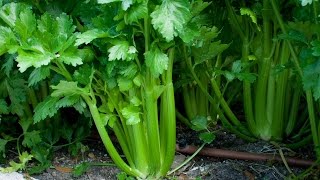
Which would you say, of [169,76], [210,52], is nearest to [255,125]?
[210,52]

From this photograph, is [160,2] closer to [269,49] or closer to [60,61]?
[60,61]

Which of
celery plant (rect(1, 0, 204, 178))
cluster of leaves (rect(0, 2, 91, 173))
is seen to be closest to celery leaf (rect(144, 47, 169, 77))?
celery plant (rect(1, 0, 204, 178))

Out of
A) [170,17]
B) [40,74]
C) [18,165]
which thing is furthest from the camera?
[18,165]

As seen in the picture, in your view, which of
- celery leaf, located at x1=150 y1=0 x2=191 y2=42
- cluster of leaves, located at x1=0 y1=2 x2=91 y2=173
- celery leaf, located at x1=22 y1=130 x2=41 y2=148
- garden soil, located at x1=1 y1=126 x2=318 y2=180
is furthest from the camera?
celery leaf, located at x1=22 y1=130 x2=41 y2=148

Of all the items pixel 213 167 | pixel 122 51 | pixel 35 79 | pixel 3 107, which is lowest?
pixel 213 167

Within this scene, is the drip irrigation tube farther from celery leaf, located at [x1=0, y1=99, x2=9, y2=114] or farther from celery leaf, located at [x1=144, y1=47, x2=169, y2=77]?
celery leaf, located at [x1=0, y1=99, x2=9, y2=114]

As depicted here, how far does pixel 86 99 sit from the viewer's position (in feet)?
6.77

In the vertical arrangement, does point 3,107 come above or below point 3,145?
above

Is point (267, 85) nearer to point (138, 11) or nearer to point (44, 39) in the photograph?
point (138, 11)

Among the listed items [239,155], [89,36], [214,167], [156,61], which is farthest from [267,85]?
[89,36]

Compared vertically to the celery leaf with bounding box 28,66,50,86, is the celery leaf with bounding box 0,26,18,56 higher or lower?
higher

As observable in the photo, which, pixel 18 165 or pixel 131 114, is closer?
pixel 131 114

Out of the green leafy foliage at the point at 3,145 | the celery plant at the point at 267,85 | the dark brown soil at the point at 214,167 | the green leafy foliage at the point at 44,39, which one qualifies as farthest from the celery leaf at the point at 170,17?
the green leafy foliage at the point at 3,145

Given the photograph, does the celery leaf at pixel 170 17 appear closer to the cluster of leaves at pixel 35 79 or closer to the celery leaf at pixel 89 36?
the celery leaf at pixel 89 36
